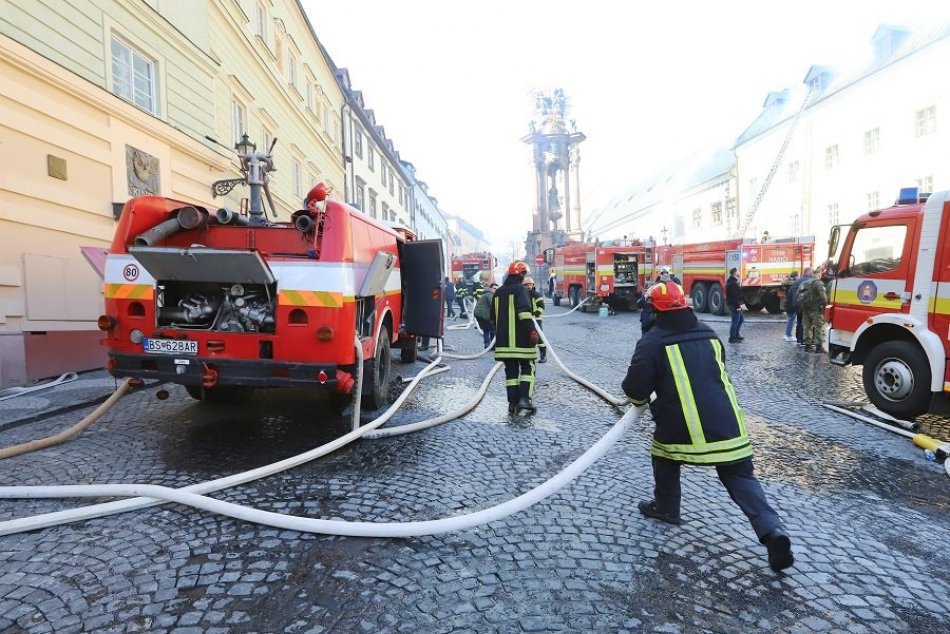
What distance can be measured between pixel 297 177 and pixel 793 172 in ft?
87.6

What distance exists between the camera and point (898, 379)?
5.82 m

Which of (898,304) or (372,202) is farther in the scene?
(372,202)

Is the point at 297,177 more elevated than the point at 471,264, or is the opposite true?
the point at 297,177

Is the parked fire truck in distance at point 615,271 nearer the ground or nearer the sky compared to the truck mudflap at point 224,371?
nearer the sky

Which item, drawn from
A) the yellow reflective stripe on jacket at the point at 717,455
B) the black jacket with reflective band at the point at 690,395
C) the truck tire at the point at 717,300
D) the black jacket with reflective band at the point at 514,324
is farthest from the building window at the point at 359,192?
the yellow reflective stripe on jacket at the point at 717,455

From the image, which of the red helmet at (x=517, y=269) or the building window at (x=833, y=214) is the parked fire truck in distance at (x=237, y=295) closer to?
the red helmet at (x=517, y=269)

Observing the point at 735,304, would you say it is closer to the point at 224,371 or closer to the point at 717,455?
the point at 717,455

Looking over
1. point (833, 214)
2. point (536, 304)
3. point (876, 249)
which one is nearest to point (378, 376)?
point (536, 304)

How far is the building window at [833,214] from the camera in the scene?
90.3 feet

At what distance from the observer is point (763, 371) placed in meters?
8.60

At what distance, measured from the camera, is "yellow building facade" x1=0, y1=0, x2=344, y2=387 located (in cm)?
725

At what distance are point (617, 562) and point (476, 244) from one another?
11221 cm

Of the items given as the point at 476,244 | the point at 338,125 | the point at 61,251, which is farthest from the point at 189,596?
the point at 476,244

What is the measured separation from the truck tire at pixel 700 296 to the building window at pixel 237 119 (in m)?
14.6
